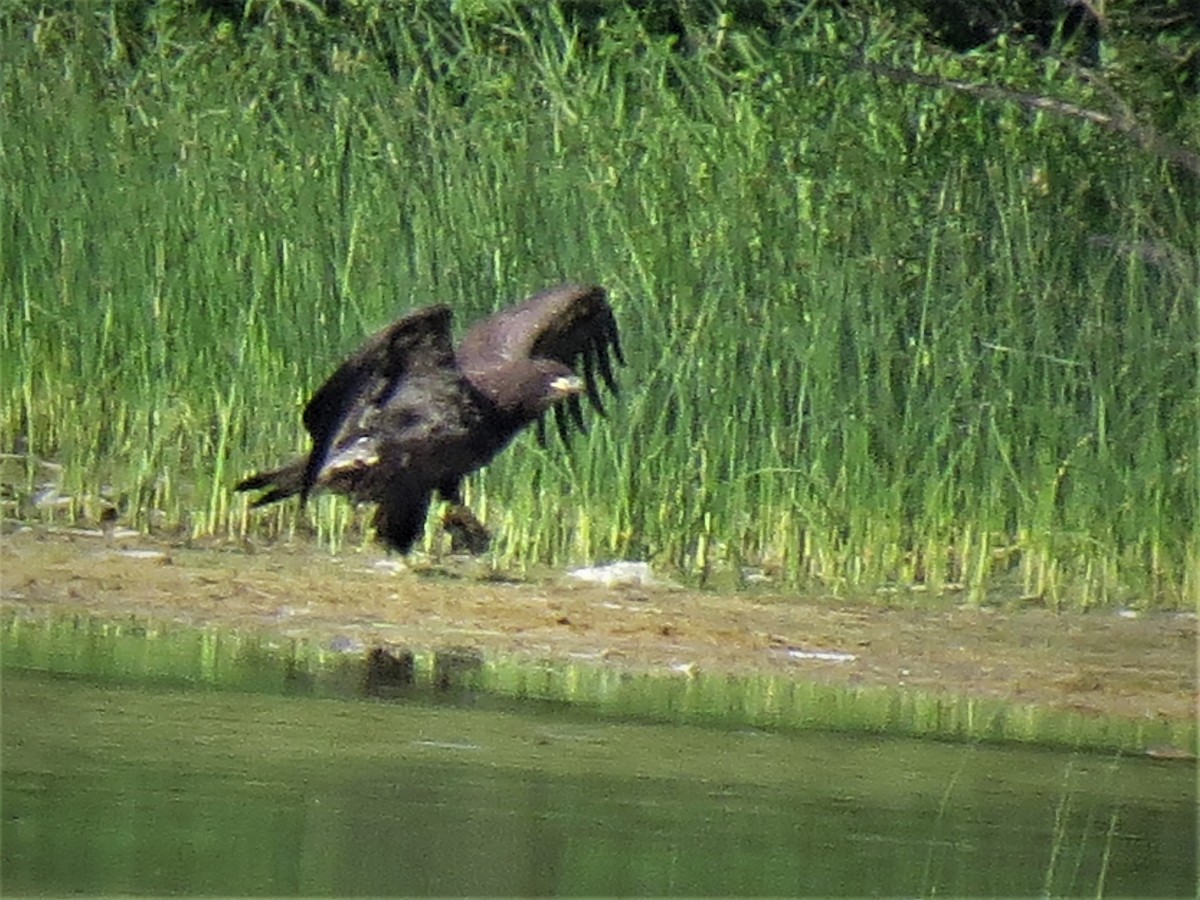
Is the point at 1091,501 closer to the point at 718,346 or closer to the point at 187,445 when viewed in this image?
the point at 718,346

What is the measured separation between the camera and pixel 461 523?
848cm

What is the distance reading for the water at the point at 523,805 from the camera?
482 cm

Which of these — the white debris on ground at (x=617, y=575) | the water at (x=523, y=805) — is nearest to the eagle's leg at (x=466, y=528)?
the white debris on ground at (x=617, y=575)

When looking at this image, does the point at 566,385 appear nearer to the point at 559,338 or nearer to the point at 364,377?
the point at 559,338

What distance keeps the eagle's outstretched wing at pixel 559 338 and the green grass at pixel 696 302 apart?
22 centimetres

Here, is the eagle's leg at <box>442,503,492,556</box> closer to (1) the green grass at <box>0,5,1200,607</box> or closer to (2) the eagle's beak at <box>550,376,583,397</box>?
(1) the green grass at <box>0,5,1200,607</box>

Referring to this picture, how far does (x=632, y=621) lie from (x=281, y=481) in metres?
1.09

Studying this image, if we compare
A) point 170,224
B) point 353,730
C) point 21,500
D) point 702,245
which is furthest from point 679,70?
point 353,730

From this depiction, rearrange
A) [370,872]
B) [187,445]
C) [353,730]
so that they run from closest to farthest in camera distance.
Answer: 1. [370,872]
2. [353,730]
3. [187,445]

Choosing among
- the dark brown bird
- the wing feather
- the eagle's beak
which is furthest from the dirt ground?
the eagle's beak

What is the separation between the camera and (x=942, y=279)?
9.05 metres

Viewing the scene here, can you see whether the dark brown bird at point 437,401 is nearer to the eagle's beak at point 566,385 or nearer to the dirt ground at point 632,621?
the eagle's beak at point 566,385

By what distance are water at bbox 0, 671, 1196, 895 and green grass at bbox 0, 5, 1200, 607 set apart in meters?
2.29

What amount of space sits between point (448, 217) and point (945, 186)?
5.24 feet
